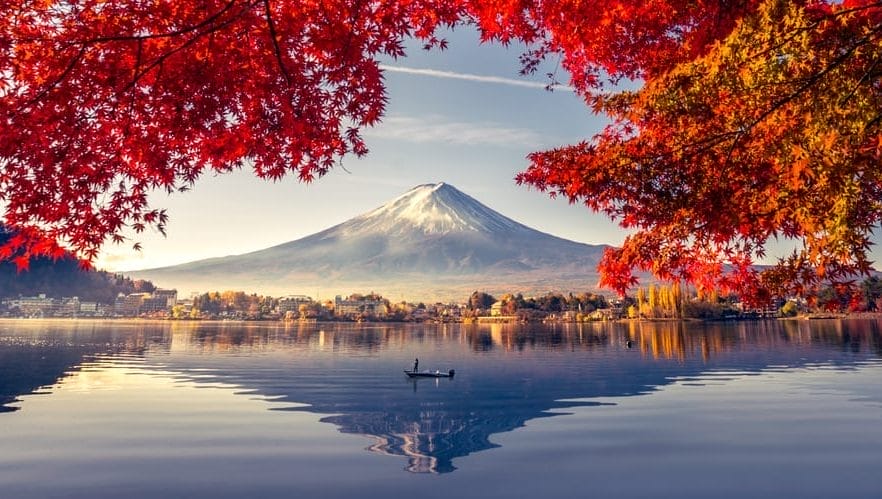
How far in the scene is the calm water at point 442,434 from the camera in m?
12.0

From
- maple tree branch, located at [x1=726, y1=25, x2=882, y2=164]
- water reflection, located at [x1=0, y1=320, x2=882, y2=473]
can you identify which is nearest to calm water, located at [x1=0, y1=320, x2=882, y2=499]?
water reflection, located at [x1=0, y1=320, x2=882, y2=473]

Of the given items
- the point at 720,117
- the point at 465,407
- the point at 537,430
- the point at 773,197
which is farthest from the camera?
the point at 465,407

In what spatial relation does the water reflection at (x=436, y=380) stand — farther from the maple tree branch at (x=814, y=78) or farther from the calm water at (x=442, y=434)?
the maple tree branch at (x=814, y=78)

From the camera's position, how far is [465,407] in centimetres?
2438

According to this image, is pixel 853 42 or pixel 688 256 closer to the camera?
pixel 853 42

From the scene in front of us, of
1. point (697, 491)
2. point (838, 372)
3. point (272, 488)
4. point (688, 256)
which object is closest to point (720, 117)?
point (688, 256)

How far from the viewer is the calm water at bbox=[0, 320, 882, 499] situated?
12.0m

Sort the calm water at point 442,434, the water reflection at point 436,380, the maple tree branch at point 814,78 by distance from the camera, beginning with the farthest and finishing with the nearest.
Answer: the water reflection at point 436,380, the calm water at point 442,434, the maple tree branch at point 814,78

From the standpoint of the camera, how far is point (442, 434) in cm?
1842

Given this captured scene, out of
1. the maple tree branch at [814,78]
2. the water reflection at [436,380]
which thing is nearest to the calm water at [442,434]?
the water reflection at [436,380]

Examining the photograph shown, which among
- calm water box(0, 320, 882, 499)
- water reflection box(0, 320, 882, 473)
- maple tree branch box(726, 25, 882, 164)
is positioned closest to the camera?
maple tree branch box(726, 25, 882, 164)

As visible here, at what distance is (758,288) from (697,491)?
6.60 m

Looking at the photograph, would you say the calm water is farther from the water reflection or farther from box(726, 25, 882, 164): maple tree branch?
box(726, 25, 882, 164): maple tree branch

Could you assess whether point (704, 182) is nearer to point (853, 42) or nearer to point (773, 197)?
point (773, 197)
